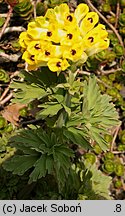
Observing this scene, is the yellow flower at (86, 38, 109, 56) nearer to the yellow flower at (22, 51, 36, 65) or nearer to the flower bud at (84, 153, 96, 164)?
the yellow flower at (22, 51, 36, 65)

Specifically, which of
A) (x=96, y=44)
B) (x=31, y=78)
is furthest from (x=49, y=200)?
(x=96, y=44)

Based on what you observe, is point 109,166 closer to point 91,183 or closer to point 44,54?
point 91,183

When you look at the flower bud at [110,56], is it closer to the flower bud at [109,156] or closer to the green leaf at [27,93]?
the flower bud at [109,156]

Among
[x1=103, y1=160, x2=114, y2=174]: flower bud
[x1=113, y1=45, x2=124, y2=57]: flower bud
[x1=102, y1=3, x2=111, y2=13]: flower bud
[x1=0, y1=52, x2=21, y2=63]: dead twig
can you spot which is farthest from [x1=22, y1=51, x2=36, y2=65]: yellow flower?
[x1=102, y1=3, x2=111, y2=13]: flower bud

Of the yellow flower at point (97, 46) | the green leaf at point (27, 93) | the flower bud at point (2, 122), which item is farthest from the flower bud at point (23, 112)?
the yellow flower at point (97, 46)

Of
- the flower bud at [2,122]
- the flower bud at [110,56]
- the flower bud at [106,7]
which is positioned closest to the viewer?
the flower bud at [2,122]

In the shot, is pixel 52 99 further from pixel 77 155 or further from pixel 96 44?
pixel 77 155

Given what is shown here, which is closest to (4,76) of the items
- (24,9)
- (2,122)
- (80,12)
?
(2,122)
